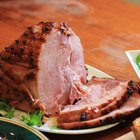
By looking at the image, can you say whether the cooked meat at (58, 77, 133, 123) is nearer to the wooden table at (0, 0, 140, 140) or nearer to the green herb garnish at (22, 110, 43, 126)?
the green herb garnish at (22, 110, 43, 126)

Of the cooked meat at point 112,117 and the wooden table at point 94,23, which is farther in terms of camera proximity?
the wooden table at point 94,23

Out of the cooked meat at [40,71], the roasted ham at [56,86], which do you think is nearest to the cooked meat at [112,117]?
the roasted ham at [56,86]

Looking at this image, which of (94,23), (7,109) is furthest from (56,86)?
(94,23)

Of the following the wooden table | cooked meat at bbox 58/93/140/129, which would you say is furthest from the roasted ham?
the wooden table

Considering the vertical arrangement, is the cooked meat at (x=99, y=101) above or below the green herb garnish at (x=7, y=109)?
below

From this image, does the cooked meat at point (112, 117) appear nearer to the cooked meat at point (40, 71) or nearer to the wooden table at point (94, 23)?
the cooked meat at point (40, 71)

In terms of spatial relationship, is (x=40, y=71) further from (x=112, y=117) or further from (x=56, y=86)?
(x=112, y=117)
